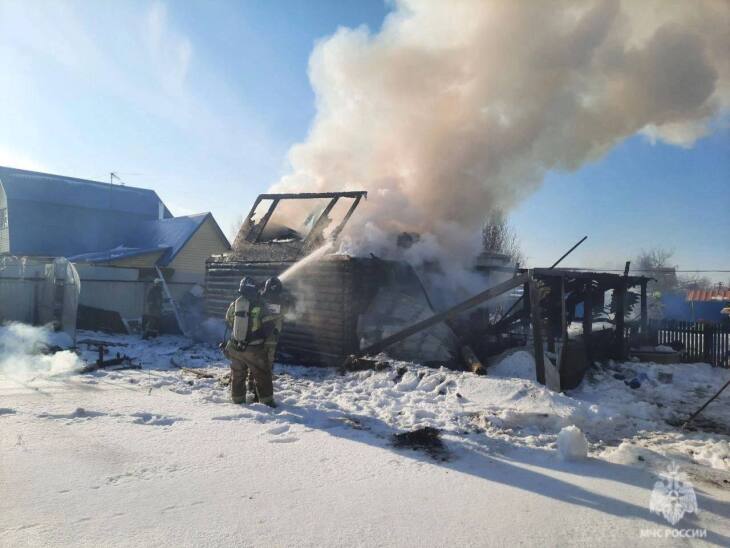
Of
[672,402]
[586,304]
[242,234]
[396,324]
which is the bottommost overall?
[672,402]

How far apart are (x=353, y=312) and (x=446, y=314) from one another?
2.23 meters

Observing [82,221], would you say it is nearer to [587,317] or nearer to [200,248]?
[200,248]

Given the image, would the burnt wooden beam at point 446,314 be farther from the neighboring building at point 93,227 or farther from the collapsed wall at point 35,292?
the neighboring building at point 93,227

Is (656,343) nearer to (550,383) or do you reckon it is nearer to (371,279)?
(550,383)

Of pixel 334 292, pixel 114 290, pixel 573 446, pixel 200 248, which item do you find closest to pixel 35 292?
pixel 114 290

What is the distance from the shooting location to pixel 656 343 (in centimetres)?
1279

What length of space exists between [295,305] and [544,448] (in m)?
6.42

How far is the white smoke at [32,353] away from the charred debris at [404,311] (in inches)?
150

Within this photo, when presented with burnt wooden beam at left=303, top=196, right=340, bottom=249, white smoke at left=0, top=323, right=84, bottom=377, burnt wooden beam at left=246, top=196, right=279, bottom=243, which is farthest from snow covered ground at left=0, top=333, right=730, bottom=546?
burnt wooden beam at left=246, top=196, right=279, bottom=243

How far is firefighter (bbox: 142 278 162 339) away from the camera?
42.8 feet

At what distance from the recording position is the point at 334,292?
923cm

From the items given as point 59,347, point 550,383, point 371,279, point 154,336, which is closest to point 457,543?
point 550,383

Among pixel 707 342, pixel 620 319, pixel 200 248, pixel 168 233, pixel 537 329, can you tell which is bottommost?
pixel 707 342

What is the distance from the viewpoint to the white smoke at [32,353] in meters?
8.17
